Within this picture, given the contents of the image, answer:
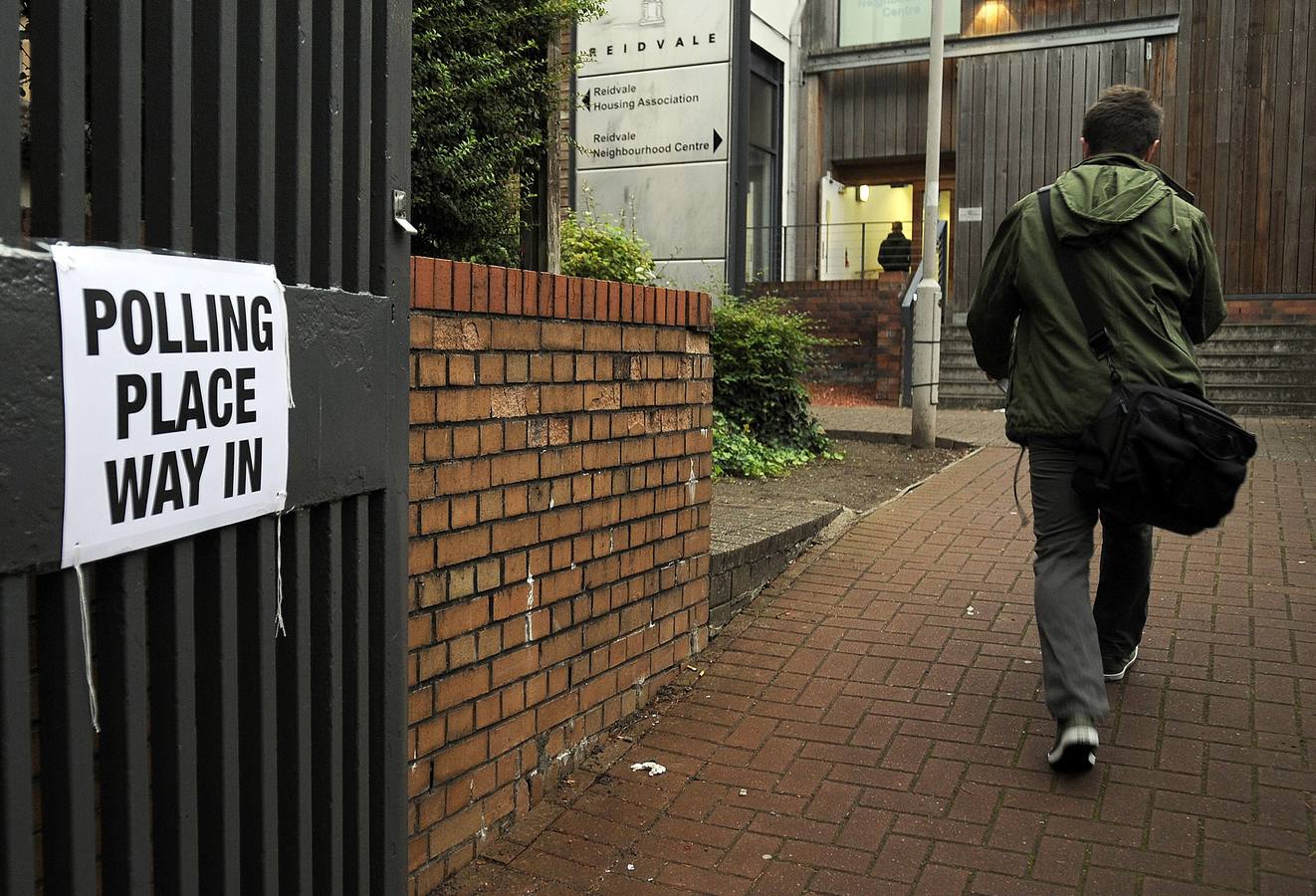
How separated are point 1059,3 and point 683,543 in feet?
53.1

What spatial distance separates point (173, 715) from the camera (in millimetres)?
1771

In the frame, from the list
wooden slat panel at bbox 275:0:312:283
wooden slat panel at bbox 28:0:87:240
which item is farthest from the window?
wooden slat panel at bbox 28:0:87:240

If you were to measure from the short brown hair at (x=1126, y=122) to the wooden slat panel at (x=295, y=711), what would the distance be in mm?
2740

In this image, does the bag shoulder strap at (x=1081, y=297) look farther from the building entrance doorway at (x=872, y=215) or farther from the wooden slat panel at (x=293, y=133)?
the building entrance doorway at (x=872, y=215)

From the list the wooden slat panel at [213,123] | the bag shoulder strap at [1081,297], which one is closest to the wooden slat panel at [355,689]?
the wooden slat panel at [213,123]

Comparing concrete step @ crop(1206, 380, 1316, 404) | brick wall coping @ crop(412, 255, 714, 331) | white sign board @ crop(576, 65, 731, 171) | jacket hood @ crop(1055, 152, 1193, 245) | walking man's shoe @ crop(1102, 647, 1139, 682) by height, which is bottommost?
walking man's shoe @ crop(1102, 647, 1139, 682)

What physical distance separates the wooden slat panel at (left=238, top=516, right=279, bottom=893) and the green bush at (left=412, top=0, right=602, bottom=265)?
2253 millimetres

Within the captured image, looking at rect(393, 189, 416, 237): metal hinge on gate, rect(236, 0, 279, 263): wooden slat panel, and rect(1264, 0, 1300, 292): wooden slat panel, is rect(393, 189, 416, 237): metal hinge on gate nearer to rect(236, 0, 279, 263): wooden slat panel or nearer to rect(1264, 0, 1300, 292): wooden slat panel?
rect(236, 0, 279, 263): wooden slat panel

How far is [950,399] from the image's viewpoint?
46.9 feet

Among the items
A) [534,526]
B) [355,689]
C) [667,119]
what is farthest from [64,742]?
[667,119]

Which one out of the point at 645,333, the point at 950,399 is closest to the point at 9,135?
the point at 645,333

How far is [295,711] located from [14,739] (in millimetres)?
635

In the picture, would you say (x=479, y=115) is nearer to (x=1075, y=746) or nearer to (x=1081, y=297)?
(x=1081, y=297)

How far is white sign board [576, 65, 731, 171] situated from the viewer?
11352 mm
